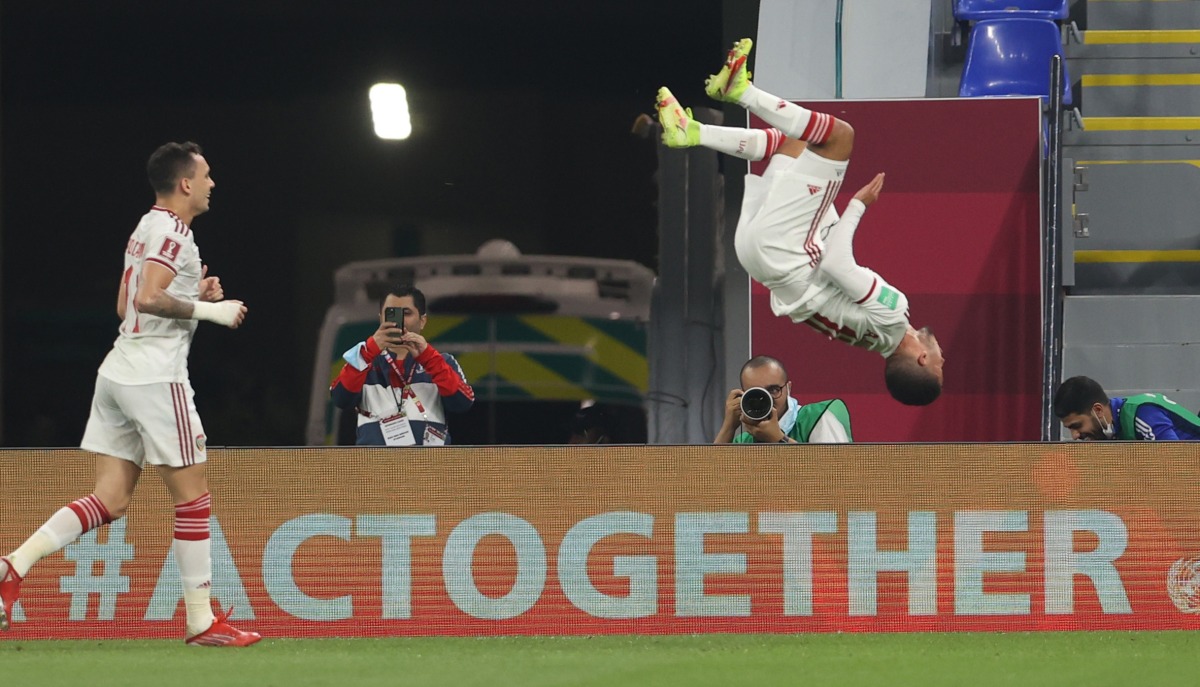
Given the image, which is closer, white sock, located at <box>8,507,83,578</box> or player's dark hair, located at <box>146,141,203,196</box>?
white sock, located at <box>8,507,83,578</box>

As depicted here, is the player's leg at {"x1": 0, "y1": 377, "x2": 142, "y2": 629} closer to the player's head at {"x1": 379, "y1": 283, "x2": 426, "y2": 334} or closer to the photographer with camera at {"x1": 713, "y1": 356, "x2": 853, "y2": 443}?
the player's head at {"x1": 379, "y1": 283, "x2": 426, "y2": 334}

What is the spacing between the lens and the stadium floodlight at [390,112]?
36.8ft

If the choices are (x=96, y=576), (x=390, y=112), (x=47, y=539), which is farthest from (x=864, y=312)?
(x=390, y=112)

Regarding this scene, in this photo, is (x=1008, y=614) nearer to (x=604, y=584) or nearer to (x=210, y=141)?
(x=604, y=584)

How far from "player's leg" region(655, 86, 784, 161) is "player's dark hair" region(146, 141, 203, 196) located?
172cm

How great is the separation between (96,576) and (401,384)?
67.9 inches

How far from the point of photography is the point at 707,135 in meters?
5.89

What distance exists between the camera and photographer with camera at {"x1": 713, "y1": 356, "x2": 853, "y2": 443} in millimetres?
6910

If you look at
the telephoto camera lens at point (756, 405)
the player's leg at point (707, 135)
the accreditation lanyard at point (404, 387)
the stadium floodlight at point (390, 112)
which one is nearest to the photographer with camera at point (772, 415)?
the telephoto camera lens at point (756, 405)

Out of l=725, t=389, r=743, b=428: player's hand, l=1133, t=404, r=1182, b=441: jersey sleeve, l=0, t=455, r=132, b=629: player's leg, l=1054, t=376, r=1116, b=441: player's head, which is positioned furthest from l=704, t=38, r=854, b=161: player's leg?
l=0, t=455, r=132, b=629: player's leg

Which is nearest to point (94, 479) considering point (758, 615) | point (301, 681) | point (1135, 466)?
point (301, 681)

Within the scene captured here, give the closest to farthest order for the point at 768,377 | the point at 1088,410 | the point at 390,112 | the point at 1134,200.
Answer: the point at 768,377
the point at 1088,410
the point at 1134,200
the point at 390,112

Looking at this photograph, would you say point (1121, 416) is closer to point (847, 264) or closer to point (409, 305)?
point (847, 264)

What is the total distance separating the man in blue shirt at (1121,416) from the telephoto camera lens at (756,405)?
1.53 metres
